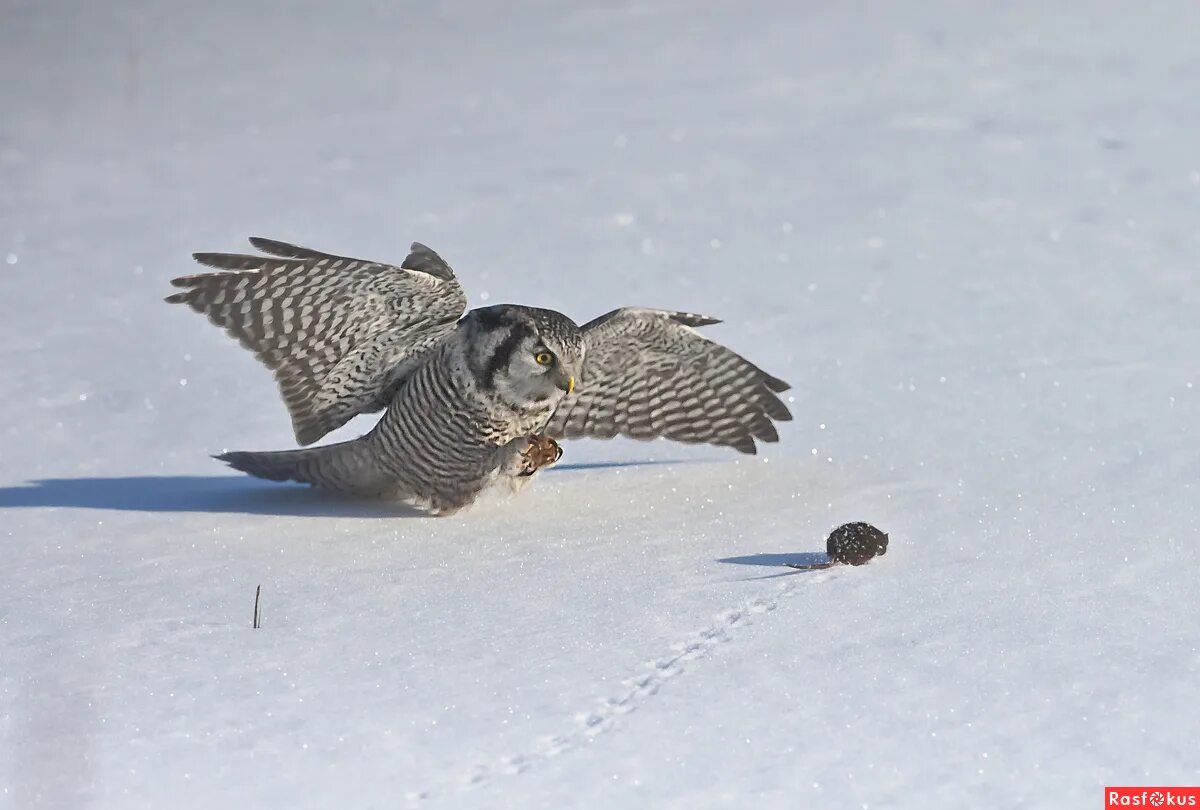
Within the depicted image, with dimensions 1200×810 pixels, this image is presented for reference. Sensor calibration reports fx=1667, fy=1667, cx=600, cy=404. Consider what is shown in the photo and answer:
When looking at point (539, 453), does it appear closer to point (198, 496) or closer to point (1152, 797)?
point (198, 496)

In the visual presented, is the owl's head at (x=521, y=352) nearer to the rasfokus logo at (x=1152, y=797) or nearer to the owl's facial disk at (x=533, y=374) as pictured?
the owl's facial disk at (x=533, y=374)

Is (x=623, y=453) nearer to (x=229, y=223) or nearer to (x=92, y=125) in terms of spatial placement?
(x=229, y=223)

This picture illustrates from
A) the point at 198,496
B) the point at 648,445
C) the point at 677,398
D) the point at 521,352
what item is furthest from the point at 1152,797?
the point at 198,496

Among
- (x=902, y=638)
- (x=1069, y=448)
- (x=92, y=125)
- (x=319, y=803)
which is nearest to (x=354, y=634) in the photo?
(x=319, y=803)

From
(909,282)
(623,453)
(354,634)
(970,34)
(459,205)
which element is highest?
(970,34)

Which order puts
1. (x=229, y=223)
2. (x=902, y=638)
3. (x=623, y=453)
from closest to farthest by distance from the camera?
1. (x=902, y=638)
2. (x=623, y=453)
3. (x=229, y=223)

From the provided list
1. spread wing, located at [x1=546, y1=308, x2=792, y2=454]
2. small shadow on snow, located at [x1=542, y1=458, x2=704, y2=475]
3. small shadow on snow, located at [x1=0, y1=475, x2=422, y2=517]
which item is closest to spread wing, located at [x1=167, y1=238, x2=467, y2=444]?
small shadow on snow, located at [x1=0, y1=475, x2=422, y2=517]

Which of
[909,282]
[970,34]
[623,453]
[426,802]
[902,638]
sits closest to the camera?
[426,802]

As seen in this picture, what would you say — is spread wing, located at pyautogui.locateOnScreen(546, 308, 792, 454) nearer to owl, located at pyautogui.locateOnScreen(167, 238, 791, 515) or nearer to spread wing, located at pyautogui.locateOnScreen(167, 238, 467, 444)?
owl, located at pyautogui.locateOnScreen(167, 238, 791, 515)
